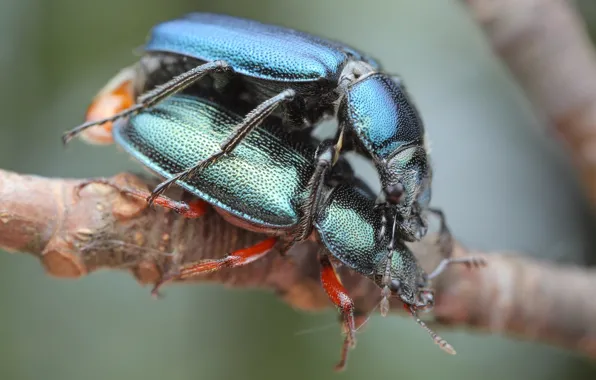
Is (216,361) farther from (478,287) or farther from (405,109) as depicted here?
(405,109)

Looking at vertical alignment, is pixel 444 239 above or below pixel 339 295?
above

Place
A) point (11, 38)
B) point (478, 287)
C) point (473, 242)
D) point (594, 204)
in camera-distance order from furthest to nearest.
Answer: point (11, 38) < point (473, 242) < point (594, 204) < point (478, 287)

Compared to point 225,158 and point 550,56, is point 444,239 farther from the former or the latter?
point 550,56

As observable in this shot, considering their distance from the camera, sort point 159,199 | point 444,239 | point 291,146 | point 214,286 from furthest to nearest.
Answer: point 214,286
point 444,239
point 291,146
point 159,199

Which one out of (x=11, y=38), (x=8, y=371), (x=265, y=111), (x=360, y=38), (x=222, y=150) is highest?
(x=265, y=111)

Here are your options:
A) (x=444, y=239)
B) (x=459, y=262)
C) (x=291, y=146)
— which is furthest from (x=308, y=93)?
(x=459, y=262)

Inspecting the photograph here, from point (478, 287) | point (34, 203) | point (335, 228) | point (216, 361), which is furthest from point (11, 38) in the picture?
point (478, 287)

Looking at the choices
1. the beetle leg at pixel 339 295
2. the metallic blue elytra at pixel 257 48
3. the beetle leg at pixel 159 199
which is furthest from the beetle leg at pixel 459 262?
the beetle leg at pixel 159 199
